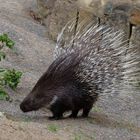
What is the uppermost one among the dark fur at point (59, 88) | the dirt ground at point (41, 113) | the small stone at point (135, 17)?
the small stone at point (135, 17)

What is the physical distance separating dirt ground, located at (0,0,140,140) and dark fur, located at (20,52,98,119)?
0.48 ft

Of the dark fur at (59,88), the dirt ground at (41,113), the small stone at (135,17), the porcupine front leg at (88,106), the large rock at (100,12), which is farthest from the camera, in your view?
the large rock at (100,12)

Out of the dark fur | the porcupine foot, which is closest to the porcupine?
the dark fur

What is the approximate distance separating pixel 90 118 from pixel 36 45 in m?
3.68

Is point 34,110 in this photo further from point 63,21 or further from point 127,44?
point 63,21

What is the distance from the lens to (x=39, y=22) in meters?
12.5

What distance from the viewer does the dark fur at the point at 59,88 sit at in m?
5.96

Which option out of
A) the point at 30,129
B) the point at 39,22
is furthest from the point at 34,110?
the point at 39,22

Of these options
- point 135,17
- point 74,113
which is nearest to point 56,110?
point 74,113

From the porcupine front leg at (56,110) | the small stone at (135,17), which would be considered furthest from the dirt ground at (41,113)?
the small stone at (135,17)

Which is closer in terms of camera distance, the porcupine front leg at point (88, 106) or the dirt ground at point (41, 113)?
the dirt ground at point (41, 113)

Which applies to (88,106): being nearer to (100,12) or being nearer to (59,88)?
(59,88)

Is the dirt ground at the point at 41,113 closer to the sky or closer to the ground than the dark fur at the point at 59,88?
closer to the ground

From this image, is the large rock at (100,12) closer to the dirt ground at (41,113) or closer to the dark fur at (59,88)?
the dirt ground at (41,113)
